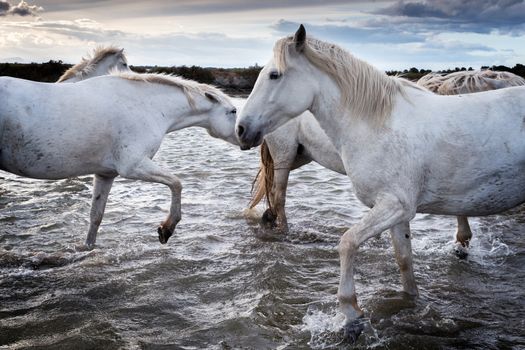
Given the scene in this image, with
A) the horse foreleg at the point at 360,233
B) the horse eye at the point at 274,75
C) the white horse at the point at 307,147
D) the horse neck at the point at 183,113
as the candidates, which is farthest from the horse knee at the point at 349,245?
the horse neck at the point at 183,113

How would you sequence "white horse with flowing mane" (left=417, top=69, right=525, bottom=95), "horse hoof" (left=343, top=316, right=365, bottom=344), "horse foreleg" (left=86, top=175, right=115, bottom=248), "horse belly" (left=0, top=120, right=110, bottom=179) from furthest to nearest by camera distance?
"white horse with flowing mane" (left=417, top=69, right=525, bottom=95) < "horse foreleg" (left=86, top=175, right=115, bottom=248) < "horse belly" (left=0, top=120, right=110, bottom=179) < "horse hoof" (left=343, top=316, right=365, bottom=344)

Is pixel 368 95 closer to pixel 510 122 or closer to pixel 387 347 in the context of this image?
pixel 510 122

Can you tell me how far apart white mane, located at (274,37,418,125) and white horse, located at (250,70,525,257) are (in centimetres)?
→ 170

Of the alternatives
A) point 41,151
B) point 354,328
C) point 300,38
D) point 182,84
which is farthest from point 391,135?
point 41,151

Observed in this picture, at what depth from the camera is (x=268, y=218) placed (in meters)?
7.07

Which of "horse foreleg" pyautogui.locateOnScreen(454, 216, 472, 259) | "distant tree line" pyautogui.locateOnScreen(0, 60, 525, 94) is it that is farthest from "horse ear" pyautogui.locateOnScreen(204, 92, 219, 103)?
"distant tree line" pyautogui.locateOnScreen(0, 60, 525, 94)

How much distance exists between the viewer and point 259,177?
7277mm

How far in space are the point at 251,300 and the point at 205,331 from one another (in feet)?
2.50

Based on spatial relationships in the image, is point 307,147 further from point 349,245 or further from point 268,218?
point 349,245

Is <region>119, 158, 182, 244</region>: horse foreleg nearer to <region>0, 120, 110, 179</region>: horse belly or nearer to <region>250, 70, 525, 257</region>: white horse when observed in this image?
<region>0, 120, 110, 179</region>: horse belly

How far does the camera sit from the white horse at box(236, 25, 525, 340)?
375 centimetres

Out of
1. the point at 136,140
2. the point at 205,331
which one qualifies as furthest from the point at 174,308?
the point at 136,140

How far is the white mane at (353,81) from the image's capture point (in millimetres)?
3877

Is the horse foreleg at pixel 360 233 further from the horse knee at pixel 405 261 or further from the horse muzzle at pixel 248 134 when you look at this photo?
the horse muzzle at pixel 248 134
